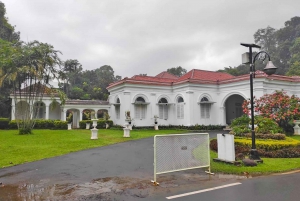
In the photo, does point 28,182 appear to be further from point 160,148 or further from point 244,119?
point 244,119

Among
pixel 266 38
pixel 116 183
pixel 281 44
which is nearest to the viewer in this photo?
pixel 116 183

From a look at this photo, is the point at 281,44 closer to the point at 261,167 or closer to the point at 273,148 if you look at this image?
the point at 273,148

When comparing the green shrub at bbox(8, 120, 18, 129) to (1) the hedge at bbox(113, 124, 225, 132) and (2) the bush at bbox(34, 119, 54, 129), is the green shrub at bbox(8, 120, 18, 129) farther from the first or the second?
(1) the hedge at bbox(113, 124, 225, 132)

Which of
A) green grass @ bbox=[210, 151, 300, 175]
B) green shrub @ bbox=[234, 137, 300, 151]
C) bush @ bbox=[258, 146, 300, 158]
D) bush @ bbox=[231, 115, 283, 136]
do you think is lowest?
green grass @ bbox=[210, 151, 300, 175]

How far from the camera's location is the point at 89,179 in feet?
18.7

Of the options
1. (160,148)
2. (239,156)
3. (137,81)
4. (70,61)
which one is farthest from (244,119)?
(70,61)

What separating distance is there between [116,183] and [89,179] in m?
0.81

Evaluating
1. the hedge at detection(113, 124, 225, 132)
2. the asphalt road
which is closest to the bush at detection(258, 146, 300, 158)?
the asphalt road

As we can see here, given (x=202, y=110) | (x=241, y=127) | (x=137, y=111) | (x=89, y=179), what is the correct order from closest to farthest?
1. (x=89, y=179)
2. (x=241, y=127)
3. (x=202, y=110)
4. (x=137, y=111)

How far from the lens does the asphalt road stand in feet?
14.8

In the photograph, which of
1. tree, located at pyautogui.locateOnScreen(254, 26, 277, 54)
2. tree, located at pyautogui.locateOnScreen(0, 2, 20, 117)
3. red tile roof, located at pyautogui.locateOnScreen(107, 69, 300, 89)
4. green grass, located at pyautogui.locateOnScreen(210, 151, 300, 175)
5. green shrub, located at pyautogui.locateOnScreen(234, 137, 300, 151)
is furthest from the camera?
tree, located at pyautogui.locateOnScreen(254, 26, 277, 54)

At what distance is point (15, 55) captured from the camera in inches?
581

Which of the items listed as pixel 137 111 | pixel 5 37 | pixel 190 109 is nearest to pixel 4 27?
pixel 5 37

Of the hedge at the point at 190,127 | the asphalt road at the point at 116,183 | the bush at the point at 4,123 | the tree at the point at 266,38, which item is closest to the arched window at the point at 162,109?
the hedge at the point at 190,127
